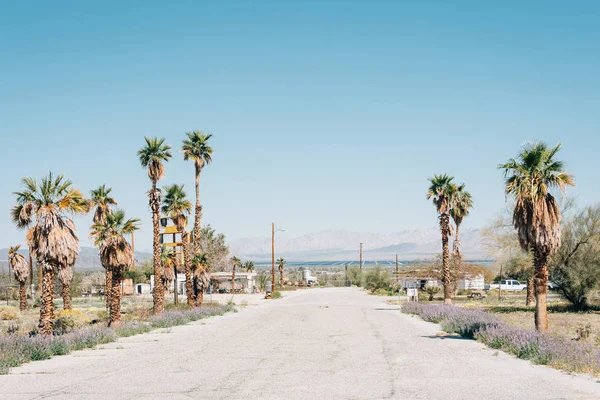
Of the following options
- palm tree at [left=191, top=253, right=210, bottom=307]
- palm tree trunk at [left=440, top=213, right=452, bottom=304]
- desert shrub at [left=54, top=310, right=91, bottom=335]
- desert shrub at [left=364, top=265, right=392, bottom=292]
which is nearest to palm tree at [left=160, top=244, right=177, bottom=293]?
palm tree at [left=191, top=253, right=210, bottom=307]

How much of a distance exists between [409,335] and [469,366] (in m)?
8.60

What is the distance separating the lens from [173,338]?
24.5m

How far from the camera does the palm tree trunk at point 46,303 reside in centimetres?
2370

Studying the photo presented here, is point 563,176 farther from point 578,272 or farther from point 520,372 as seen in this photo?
point 578,272

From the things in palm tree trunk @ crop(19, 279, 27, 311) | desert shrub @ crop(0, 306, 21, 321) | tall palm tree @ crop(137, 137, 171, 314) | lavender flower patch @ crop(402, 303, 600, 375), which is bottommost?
desert shrub @ crop(0, 306, 21, 321)

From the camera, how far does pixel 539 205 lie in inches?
786

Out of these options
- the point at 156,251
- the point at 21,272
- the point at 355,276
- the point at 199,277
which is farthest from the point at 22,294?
the point at 355,276

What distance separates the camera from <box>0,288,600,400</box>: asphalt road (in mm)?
12289

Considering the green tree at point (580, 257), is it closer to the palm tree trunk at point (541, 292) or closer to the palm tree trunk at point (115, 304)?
the palm tree trunk at point (541, 292)

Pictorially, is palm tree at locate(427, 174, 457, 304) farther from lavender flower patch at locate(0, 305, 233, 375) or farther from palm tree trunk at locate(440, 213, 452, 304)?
lavender flower patch at locate(0, 305, 233, 375)

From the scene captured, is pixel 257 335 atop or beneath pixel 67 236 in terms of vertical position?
beneath

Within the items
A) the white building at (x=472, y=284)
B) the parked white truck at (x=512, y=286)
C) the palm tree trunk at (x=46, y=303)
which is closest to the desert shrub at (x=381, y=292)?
the white building at (x=472, y=284)

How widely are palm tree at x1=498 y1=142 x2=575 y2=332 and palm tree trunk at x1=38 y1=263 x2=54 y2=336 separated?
18532 millimetres

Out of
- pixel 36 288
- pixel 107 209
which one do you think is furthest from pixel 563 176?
pixel 36 288
